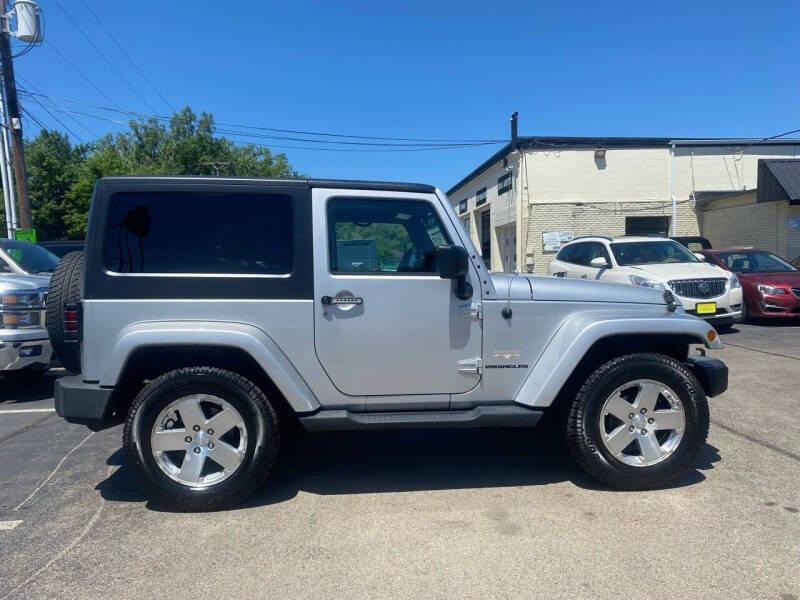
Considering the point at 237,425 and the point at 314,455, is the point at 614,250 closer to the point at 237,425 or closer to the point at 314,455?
the point at 314,455

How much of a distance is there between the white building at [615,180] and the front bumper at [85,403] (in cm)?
2064

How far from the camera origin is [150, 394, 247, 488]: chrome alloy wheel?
3.65 meters

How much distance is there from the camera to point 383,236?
13.0 feet

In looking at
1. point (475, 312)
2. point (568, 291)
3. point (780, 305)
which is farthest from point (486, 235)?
point (475, 312)

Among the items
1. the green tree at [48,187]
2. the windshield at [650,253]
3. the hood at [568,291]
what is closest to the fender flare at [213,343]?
the hood at [568,291]

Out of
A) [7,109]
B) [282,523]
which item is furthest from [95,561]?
[7,109]

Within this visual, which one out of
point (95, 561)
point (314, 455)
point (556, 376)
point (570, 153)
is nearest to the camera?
point (95, 561)

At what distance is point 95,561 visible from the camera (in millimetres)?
3129

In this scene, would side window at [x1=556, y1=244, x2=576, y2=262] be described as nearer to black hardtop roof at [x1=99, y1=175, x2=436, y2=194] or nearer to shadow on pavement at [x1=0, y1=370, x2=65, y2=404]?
black hardtop roof at [x1=99, y1=175, x2=436, y2=194]

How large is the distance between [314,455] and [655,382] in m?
2.62

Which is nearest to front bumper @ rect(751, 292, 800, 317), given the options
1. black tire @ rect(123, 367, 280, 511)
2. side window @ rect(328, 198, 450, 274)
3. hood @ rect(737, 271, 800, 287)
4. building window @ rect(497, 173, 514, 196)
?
hood @ rect(737, 271, 800, 287)

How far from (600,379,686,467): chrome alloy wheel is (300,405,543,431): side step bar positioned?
1.65 feet

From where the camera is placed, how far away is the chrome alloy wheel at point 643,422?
389 centimetres

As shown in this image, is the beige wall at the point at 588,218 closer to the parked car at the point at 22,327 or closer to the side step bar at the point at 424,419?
the parked car at the point at 22,327
